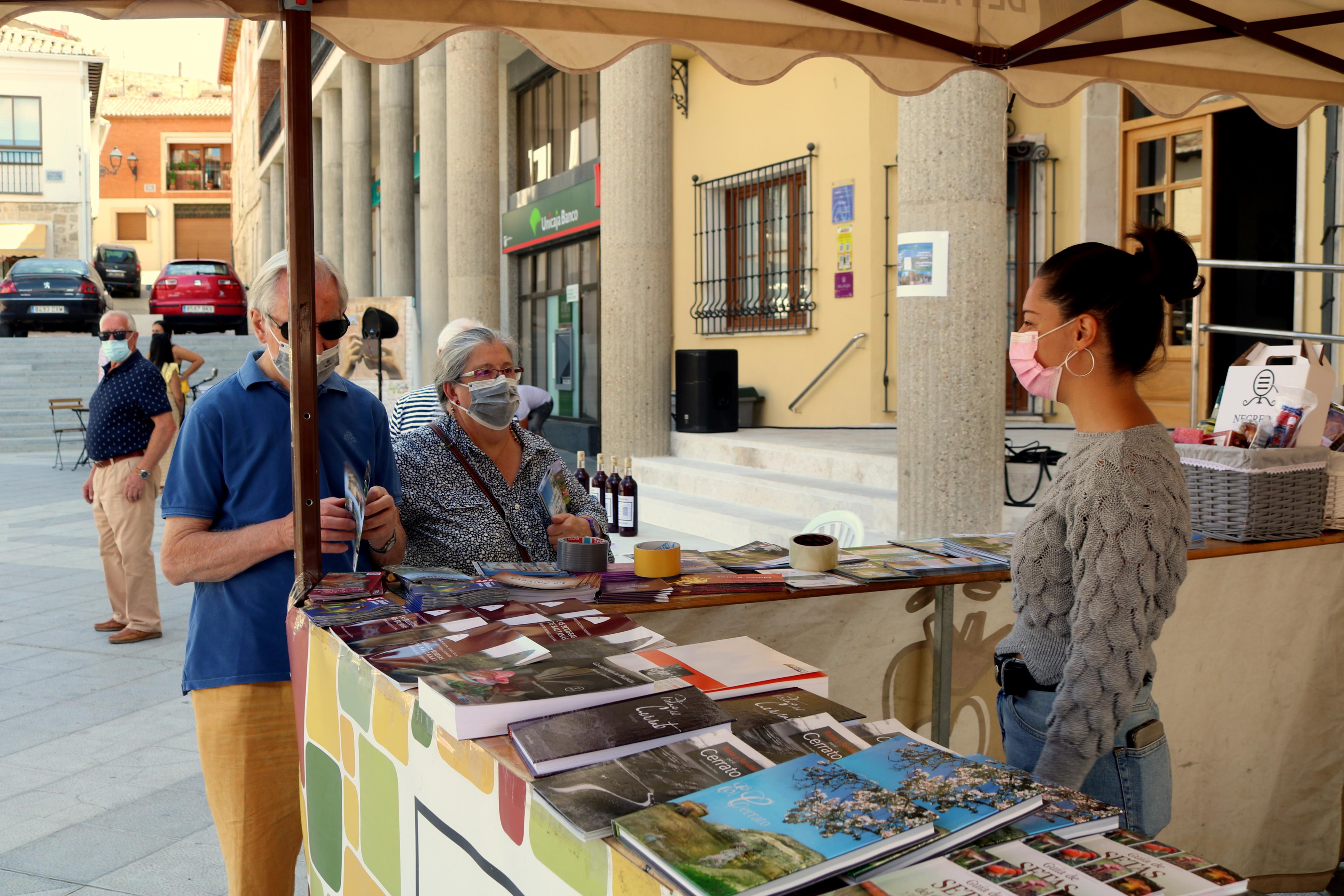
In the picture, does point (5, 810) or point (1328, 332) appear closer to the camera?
point (5, 810)

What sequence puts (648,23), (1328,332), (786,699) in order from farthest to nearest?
1. (1328,332)
2. (648,23)
3. (786,699)

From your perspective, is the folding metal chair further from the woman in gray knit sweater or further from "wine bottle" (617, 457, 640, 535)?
the woman in gray knit sweater

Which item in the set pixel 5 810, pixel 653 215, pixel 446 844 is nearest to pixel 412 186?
pixel 653 215

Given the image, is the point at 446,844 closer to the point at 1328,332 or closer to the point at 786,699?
the point at 786,699

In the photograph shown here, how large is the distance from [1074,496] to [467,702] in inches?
43.6

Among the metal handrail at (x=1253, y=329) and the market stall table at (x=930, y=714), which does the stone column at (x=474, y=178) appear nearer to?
the metal handrail at (x=1253, y=329)

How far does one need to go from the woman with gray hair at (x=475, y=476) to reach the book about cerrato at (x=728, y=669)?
4.04ft

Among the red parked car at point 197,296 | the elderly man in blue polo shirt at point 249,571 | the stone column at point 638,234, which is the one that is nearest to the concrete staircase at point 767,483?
the stone column at point 638,234

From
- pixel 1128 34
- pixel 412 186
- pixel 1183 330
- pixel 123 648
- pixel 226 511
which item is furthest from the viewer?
pixel 412 186

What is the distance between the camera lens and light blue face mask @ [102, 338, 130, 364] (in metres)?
6.55

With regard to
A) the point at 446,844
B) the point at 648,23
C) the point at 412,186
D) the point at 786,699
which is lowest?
the point at 446,844

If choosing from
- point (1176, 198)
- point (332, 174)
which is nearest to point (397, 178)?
point (332, 174)

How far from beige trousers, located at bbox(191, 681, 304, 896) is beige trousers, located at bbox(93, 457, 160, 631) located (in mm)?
4263

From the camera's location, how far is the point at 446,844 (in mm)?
1634
